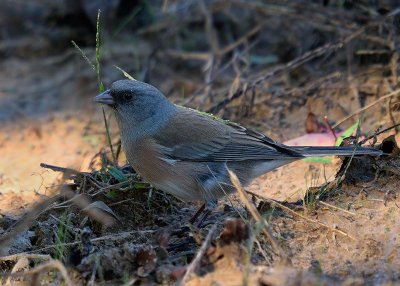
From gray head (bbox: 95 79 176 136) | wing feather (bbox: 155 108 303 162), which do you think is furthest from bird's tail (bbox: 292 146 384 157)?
gray head (bbox: 95 79 176 136)

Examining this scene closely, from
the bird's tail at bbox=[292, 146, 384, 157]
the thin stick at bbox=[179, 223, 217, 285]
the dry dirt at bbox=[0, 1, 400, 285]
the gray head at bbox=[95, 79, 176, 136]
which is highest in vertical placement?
the gray head at bbox=[95, 79, 176, 136]

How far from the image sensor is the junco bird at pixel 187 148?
412 centimetres

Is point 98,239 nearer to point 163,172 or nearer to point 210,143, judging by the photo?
point 163,172

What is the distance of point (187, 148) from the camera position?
13.9 ft

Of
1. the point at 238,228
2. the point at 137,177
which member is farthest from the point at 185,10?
the point at 238,228

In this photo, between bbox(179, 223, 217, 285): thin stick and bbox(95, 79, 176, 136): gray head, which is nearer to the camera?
bbox(179, 223, 217, 285): thin stick

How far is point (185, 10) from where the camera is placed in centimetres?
700

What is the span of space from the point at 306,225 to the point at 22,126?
11.6ft

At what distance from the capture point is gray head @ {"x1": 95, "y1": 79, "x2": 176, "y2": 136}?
433 centimetres

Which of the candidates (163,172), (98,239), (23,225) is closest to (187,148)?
(163,172)

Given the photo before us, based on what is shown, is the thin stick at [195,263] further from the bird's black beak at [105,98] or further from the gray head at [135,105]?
the bird's black beak at [105,98]

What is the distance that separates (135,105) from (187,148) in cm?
48

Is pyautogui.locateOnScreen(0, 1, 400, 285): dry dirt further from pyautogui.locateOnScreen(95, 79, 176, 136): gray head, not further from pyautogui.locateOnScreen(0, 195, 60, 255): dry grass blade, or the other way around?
pyautogui.locateOnScreen(95, 79, 176, 136): gray head

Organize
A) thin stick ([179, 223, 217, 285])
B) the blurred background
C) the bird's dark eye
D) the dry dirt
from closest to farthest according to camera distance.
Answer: thin stick ([179, 223, 217, 285]) → the dry dirt → the bird's dark eye → the blurred background
